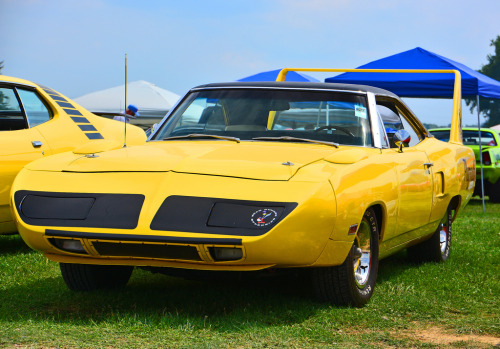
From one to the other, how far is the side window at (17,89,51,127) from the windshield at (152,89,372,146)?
2.09 metres

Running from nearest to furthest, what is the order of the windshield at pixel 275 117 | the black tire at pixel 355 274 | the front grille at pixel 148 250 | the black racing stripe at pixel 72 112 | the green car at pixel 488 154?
the front grille at pixel 148 250, the black tire at pixel 355 274, the windshield at pixel 275 117, the black racing stripe at pixel 72 112, the green car at pixel 488 154

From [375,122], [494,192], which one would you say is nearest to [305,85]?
[375,122]

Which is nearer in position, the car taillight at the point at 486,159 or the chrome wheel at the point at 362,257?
the chrome wheel at the point at 362,257

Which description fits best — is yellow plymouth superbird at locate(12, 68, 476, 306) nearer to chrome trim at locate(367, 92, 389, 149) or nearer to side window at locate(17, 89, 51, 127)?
chrome trim at locate(367, 92, 389, 149)

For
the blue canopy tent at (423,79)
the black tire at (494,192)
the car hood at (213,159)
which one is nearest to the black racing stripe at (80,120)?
the car hood at (213,159)

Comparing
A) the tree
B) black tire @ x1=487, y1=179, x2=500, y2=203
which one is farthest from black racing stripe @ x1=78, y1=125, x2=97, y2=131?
the tree

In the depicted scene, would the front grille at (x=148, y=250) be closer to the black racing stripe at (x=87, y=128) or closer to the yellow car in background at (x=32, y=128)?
the yellow car in background at (x=32, y=128)

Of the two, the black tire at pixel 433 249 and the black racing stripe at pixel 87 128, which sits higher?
the black racing stripe at pixel 87 128

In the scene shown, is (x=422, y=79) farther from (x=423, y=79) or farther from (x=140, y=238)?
(x=140, y=238)

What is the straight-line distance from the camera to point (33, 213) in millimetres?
4305

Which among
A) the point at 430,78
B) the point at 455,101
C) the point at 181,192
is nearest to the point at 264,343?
the point at 181,192

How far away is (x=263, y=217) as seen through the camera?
3998mm

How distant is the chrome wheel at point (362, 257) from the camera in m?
4.77

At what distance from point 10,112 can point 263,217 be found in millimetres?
3901
